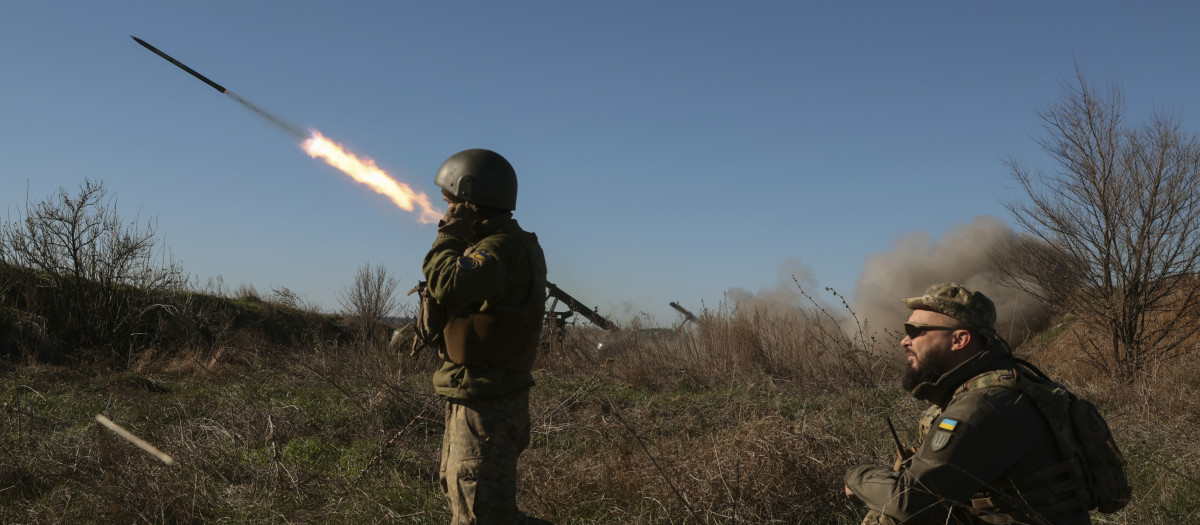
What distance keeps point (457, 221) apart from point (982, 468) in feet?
8.05

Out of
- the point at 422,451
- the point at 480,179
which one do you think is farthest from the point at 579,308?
the point at 480,179

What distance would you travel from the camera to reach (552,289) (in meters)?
14.2

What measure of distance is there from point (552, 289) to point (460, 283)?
10.8 metres

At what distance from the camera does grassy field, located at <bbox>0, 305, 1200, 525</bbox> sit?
461 centimetres

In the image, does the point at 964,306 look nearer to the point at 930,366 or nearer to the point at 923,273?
the point at 930,366

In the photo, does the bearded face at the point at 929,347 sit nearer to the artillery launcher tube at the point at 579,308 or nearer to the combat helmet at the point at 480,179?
the combat helmet at the point at 480,179

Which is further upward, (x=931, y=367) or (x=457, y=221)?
(x=457, y=221)

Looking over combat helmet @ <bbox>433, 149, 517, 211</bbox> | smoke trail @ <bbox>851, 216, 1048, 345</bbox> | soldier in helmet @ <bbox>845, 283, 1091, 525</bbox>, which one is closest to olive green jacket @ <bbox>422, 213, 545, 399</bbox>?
combat helmet @ <bbox>433, 149, 517, 211</bbox>

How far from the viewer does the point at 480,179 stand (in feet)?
12.8

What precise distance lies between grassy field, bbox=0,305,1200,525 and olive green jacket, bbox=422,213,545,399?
598mm

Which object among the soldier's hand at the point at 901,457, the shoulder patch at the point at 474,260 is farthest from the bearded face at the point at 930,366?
the shoulder patch at the point at 474,260

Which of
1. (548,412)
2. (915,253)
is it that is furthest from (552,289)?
(915,253)

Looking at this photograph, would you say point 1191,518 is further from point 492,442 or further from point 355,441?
point 355,441

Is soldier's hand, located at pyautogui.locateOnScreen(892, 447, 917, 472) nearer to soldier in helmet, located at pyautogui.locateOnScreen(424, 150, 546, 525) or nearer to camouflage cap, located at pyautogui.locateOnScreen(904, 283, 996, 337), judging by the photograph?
camouflage cap, located at pyautogui.locateOnScreen(904, 283, 996, 337)
